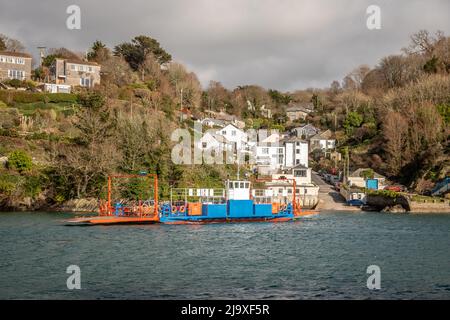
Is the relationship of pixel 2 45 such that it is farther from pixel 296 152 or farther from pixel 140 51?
pixel 296 152

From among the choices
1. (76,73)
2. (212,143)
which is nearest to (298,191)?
(212,143)

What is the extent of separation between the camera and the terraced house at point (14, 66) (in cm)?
10712

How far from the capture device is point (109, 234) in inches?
1843

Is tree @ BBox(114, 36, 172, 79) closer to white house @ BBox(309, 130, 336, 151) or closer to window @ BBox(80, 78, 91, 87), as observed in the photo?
window @ BBox(80, 78, 91, 87)

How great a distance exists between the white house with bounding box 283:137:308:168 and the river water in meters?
55.0

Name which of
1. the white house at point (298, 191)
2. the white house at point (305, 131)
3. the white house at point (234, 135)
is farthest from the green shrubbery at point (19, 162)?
the white house at point (305, 131)

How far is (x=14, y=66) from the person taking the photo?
108125mm

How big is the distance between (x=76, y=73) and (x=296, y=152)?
46509 mm

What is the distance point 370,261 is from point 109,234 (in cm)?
2220

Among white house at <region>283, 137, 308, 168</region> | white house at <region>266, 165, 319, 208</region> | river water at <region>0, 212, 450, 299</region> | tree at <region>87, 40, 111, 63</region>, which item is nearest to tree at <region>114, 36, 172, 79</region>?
tree at <region>87, 40, 111, 63</region>

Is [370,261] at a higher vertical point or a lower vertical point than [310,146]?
lower
